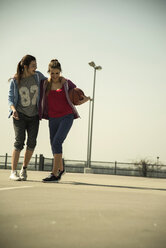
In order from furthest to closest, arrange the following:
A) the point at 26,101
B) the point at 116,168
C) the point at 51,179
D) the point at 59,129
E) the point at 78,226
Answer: the point at 116,168 < the point at 26,101 < the point at 59,129 < the point at 51,179 < the point at 78,226

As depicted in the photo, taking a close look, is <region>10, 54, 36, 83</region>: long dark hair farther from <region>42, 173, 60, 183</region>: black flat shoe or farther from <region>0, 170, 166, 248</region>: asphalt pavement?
<region>0, 170, 166, 248</region>: asphalt pavement

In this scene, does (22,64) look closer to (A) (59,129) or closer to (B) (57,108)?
(B) (57,108)

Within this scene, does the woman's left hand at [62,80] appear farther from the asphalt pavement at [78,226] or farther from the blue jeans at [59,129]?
the asphalt pavement at [78,226]

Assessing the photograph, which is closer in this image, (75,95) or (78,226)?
(78,226)

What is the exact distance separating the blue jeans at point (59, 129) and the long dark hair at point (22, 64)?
78cm

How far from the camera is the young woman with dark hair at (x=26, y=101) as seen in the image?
4.74m

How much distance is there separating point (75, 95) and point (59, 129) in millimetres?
560

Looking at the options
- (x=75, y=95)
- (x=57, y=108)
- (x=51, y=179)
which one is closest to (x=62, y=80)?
(x=75, y=95)

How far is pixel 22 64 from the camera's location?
4766 millimetres

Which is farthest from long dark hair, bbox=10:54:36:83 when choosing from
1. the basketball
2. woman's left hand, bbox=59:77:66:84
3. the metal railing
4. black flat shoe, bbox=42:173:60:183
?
the metal railing

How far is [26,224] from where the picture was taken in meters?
1.45

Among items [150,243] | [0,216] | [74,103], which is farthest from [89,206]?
[74,103]

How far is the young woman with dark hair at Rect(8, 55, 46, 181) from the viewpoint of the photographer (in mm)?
4742

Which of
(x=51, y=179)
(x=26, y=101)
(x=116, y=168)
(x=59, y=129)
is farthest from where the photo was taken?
(x=116, y=168)
